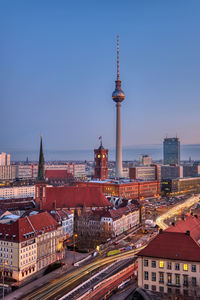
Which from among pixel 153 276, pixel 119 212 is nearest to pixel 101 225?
pixel 119 212

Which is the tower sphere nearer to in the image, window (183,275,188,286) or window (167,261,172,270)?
window (167,261,172,270)

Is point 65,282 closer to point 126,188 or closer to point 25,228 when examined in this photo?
point 25,228

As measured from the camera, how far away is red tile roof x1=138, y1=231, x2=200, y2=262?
42844mm

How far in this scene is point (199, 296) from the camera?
135ft

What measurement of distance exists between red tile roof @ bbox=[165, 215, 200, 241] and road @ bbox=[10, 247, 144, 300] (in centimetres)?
1386

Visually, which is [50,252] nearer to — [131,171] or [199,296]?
[199,296]

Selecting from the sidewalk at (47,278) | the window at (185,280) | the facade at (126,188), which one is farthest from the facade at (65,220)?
the facade at (126,188)

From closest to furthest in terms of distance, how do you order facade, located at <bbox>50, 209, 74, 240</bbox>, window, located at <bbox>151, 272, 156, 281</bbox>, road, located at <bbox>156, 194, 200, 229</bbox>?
window, located at <bbox>151, 272, 156, 281</bbox> → facade, located at <bbox>50, 209, 74, 240</bbox> → road, located at <bbox>156, 194, 200, 229</bbox>

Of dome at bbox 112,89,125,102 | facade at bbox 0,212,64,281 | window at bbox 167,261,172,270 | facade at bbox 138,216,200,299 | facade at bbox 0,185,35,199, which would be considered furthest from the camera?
dome at bbox 112,89,125,102

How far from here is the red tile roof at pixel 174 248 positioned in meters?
42.8

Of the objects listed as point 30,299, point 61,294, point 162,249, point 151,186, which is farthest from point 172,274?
point 151,186

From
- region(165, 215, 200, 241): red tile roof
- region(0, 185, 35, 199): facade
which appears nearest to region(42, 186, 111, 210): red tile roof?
region(165, 215, 200, 241): red tile roof

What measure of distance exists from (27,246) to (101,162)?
3980 inches

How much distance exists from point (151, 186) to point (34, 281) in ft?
369
